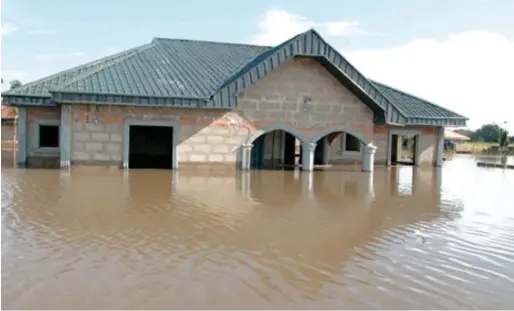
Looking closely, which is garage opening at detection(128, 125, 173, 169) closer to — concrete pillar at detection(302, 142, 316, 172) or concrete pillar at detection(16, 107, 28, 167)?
concrete pillar at detection(16, 107, 28, 167)

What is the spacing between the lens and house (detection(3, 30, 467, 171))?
52.2 feet

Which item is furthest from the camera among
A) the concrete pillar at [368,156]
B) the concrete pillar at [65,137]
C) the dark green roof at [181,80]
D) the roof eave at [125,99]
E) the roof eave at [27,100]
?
the concrete pillar at [368,156]

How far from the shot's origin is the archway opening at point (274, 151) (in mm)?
21283

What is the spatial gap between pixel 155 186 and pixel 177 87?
5.64m

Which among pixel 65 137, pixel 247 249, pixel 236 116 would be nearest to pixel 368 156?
pixel 236 116

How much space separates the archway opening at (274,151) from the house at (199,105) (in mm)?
3280

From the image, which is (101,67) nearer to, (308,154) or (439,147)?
(308,154)

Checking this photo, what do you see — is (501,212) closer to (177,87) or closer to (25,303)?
(25,303)

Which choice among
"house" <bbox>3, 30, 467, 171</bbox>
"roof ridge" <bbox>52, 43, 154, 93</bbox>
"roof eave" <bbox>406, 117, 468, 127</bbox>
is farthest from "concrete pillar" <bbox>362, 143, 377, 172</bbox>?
"roof ridge" <bbox>52, 43, 154, 93</bbox>

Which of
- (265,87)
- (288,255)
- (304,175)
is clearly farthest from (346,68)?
(288,255)

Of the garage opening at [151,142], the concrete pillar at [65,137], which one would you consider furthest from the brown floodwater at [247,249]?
the garage opening at [151,142]

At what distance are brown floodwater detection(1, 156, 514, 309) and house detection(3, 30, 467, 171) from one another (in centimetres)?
421

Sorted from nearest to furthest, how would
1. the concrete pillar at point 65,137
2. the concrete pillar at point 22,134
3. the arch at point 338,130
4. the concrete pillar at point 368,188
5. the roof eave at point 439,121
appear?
the concrete pillar at point 368,188
the concrete pillar at point 65,137
the concrete pillar at point 22,134
the arch at point 338,130
the roof eave at point 439,121

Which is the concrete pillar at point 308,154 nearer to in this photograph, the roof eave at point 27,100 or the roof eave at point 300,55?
the roof eave at point 300,55
